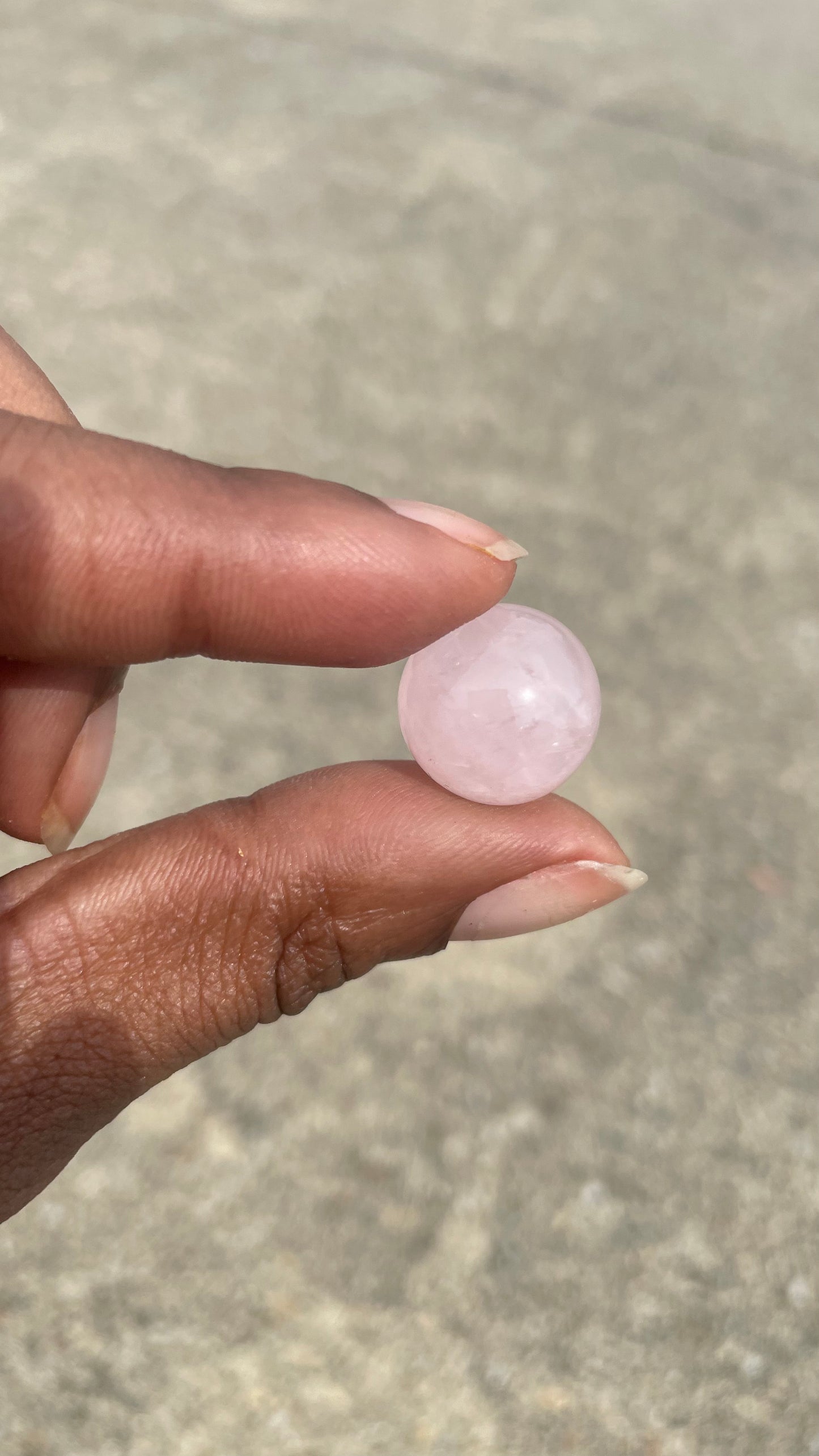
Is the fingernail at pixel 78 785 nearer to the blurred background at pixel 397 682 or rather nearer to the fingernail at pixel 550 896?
the blurred background at pixel 397 682

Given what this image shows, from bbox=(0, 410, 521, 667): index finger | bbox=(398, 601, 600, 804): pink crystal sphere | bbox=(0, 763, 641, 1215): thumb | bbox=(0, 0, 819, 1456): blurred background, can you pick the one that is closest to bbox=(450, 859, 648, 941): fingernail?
bbox=(0, 763, 641, 1215): thumb

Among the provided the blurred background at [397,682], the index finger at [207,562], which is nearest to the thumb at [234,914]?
the index finger at [207,562]

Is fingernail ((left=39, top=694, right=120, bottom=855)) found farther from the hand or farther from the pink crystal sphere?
the pink crystal sphere

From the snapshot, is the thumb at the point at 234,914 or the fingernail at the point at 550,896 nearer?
the thumb at the point at 234,914

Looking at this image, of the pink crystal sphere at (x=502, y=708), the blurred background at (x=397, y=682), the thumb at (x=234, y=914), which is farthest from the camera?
the blurred background at (x=397, y=682)

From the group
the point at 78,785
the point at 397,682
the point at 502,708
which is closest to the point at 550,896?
the point at 502,708

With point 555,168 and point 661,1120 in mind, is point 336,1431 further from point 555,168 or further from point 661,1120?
point 555,168
